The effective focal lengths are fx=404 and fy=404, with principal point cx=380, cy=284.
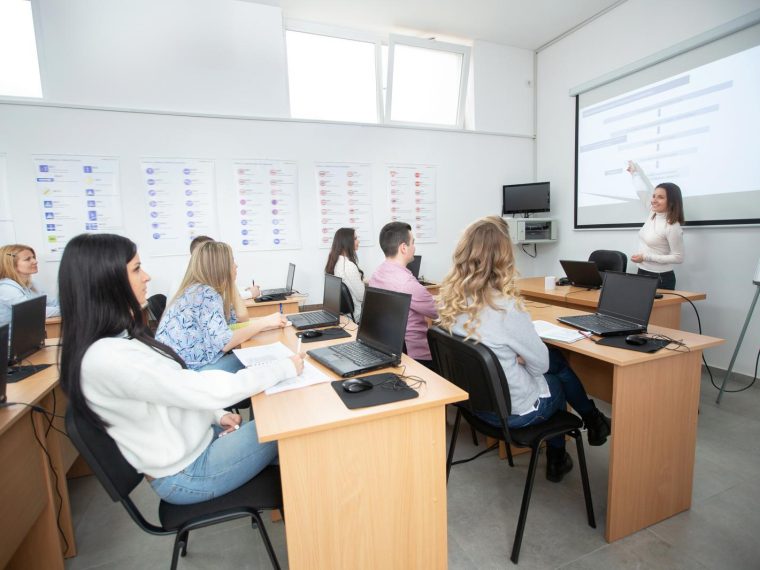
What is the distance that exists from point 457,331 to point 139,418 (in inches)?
46.5

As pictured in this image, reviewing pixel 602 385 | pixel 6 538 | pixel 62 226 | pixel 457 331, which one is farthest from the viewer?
pixel 62 226

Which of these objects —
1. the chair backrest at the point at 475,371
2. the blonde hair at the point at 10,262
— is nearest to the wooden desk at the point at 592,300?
the chair backrest at the point at 475,371

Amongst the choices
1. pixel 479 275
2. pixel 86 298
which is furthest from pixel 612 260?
pixel 86 298

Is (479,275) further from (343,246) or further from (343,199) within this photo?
(343,199)

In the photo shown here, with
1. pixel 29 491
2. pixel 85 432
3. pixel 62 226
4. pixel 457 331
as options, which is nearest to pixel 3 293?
pixel 62 226

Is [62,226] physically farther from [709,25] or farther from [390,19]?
[709,25]

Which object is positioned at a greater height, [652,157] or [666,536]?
[652,157]

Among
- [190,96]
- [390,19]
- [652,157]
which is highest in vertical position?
[390,19]

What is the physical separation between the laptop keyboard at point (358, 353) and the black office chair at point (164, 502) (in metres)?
0.52

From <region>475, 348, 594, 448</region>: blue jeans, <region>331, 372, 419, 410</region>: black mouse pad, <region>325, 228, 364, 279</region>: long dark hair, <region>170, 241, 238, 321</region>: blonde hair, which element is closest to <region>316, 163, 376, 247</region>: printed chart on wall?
<region>325, 228, 364, 279</region>: long dark hair

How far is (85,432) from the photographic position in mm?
1068

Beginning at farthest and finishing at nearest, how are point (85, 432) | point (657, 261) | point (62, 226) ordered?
1. point (62, 226)
2. point (657, 261)
3. point (85, 432)

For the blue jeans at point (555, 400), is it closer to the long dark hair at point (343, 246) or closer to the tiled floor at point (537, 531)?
the tiled floor at point (537, 531)

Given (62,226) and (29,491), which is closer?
(29,491)
